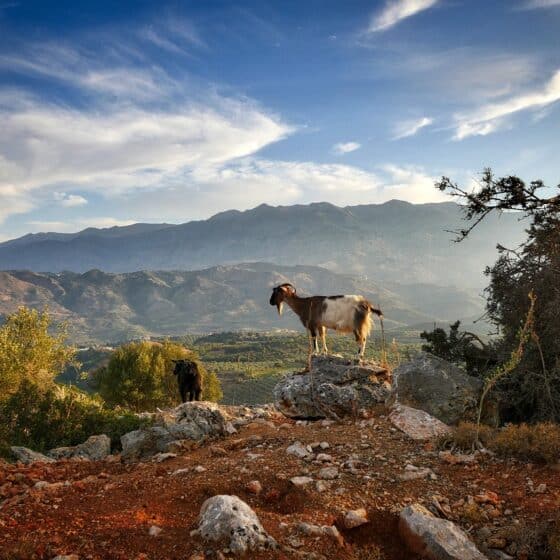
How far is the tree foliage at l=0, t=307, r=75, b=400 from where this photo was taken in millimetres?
27797

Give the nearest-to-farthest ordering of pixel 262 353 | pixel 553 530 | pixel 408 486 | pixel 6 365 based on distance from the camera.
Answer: pixel 553 530 → pixel 408 486 → pixel 6 365 → pixel 262 353

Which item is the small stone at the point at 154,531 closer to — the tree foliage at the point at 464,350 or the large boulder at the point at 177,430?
the large boulder at the point at 177,430

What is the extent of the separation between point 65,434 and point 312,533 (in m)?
15.1

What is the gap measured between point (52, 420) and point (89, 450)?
176 inches

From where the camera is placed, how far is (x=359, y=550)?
6.18 meters

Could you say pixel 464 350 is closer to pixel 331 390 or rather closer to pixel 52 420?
pixel 331 390

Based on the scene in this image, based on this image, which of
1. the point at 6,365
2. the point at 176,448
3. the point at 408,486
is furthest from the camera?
the point at 6,365

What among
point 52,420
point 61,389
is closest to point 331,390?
point 52,420

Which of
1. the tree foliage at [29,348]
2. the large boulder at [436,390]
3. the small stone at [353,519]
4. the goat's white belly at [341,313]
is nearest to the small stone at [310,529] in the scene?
the small stone at [353,519]

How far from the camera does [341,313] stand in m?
15.4

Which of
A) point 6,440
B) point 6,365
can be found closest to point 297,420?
point 6,440

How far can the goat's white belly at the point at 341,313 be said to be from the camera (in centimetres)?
1538

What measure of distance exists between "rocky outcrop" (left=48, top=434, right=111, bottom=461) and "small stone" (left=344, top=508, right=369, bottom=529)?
10.4 m

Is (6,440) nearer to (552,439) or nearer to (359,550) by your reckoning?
(359,550)
